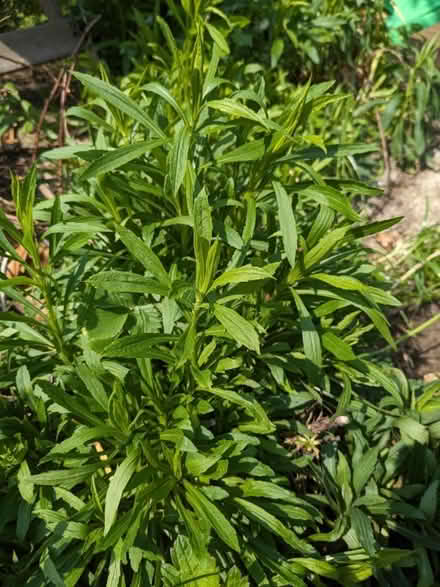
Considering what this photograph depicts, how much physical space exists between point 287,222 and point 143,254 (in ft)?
1.22

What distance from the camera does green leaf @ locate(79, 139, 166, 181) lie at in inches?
49.1

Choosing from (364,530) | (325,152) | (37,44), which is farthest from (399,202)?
(37,44)

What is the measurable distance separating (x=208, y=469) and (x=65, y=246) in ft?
2.33


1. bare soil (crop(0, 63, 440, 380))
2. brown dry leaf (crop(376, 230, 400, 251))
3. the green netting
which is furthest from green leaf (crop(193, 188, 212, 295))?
the green netting

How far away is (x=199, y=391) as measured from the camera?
149 cm

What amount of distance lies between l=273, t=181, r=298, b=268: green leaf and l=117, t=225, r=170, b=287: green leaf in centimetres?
31

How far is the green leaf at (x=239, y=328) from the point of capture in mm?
1041

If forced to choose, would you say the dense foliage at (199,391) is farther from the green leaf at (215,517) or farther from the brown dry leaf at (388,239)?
the brown dry leaf at (388,239)

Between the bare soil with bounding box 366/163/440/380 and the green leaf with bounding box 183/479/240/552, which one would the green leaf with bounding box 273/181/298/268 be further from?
the bare soil with bounding box 366/163/440/380

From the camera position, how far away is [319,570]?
54.9 inches

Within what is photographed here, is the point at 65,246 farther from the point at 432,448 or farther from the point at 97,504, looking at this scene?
the point at 432,448

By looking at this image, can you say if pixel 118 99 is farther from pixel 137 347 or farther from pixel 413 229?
pixel 413 229

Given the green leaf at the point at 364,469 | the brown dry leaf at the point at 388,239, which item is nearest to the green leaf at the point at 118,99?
the green leaf at the point at 364,469

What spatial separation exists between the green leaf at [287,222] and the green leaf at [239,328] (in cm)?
25
